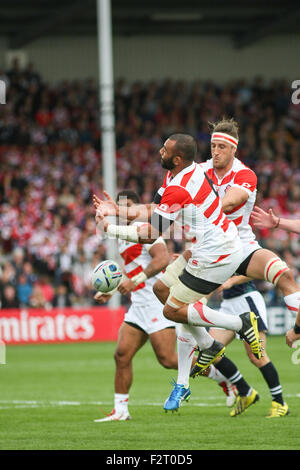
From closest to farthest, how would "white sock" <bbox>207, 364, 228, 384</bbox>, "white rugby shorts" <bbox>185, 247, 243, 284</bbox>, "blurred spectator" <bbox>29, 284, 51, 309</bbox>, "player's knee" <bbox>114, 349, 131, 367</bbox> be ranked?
"white rugby shorts" <bbox>185, 247, 243, 284</bbox> < "player's knee" <bbox>114, 349, 131, 367</bbox> < "white sock" <bbox>207, 364, 228, 384</bbox> < "blurred spectator" <bbox>29, 284, 51, 309</bbox>

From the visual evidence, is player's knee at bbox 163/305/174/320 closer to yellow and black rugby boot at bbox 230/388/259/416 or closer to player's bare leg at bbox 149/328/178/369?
player's bare leg at bbox 149/328/178/369

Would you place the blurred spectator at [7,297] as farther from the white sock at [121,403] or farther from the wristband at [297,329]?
the wristband at [297,329]

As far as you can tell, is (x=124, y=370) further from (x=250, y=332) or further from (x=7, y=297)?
(x=7, y=297)

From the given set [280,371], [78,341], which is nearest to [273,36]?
[78,341]

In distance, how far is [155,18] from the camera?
3406cm

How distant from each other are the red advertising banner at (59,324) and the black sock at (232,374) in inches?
→ 476

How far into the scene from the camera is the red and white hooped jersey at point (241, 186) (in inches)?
371

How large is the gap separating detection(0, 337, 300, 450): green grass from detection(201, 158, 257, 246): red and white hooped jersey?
209 centimetres

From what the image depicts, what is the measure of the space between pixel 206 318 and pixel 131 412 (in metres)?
2.58

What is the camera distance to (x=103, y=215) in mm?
8477

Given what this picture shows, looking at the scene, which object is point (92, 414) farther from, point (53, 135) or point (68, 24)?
point (68, 24)

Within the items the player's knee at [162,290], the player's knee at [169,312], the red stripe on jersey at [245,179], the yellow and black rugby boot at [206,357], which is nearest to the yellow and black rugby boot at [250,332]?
the yellow and black rugby boot at [206,357]

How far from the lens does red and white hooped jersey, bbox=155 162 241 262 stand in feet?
27.0

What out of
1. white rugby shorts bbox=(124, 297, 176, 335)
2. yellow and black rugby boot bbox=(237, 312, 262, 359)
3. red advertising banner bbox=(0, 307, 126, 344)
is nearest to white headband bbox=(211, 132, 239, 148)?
yellow and black rugby boot bbox=(237, 312, 262, 359)
